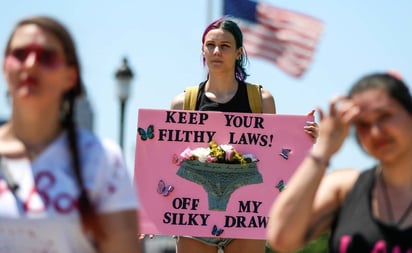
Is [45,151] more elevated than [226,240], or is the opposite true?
[45,151]

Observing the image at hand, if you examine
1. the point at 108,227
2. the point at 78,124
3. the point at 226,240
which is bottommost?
the point at 226,240

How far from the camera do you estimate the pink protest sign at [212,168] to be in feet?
29.8

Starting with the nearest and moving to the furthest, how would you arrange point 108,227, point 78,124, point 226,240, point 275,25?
1. point 108,227
2. point 78,124
3. point 226,240
4. point 275,25

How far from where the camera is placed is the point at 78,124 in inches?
213

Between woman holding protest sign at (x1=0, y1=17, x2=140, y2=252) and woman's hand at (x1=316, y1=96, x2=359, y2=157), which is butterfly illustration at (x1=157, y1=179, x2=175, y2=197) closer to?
woman holding protest sign at (x1=0, y1=17, x2=140, y2=252)

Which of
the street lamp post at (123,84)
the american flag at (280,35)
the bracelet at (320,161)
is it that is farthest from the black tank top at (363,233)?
the american flag at (280,35)

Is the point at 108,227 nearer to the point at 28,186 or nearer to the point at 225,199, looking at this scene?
the point at 28,186

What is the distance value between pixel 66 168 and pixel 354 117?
3.87ft

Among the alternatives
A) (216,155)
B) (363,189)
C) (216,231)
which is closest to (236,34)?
(216,155)

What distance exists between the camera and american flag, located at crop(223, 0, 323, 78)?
2381 cm

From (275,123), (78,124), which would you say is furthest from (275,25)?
(78,124)

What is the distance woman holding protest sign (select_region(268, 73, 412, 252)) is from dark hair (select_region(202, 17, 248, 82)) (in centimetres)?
394

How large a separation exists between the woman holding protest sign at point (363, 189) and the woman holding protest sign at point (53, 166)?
0.66 m

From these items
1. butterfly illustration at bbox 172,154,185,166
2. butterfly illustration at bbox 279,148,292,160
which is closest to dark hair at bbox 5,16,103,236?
butterfly illustration at bbox 172,154,185,166
